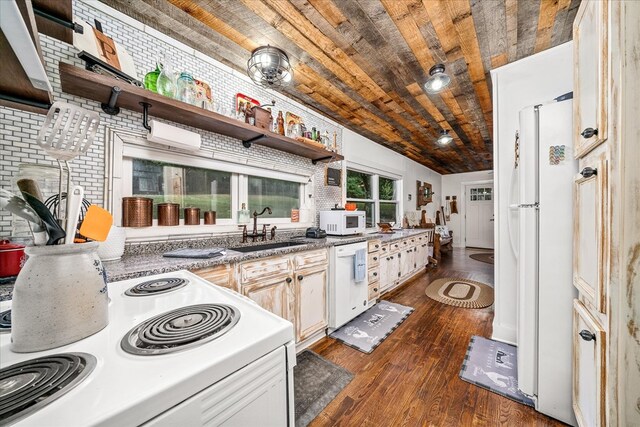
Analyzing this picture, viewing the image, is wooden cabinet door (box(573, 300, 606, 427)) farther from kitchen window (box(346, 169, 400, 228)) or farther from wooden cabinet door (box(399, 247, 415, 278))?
kitchen window (box(346, 169, 400, 228))

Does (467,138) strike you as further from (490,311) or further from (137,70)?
(137,70)

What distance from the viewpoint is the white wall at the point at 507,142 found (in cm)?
208

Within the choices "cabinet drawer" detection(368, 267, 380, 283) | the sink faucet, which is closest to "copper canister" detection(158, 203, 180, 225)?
the sink faucet

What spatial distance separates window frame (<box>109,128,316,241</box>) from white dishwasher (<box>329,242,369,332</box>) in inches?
31.3

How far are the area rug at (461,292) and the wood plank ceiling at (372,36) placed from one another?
2654 millimetres

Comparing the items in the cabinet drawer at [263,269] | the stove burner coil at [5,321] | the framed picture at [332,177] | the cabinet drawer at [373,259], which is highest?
the framed picture at [332,177]

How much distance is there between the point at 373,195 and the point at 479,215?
4.73 metres

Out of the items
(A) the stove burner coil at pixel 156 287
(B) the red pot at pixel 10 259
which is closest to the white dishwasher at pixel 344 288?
(A) the stove burner coil at pixel 156 287

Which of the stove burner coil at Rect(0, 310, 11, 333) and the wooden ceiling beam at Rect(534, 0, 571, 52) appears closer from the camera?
the stove burner coil at Rect(0, 310, 11, 333)

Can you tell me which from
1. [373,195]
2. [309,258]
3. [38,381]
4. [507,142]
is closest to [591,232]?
[507,142]

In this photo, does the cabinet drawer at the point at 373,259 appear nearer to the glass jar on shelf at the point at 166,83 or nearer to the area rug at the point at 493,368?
the area rug at the point at 493,368

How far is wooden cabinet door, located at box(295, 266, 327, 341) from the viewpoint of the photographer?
2035mm

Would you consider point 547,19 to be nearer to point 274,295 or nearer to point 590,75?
point 590,75

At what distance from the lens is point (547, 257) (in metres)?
1.37
